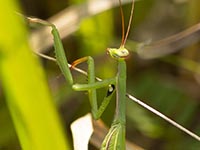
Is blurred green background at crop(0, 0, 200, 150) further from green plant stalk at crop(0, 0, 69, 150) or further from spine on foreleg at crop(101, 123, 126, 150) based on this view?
green plant stalk at crop(0, 0, 69, 150)

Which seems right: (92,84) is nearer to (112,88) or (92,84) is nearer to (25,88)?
(112,88)

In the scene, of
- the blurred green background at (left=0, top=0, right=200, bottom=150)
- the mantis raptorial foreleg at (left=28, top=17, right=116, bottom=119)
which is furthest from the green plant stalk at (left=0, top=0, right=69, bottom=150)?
the blurred green background at (left=0, top=0, right=200, bottom=150)

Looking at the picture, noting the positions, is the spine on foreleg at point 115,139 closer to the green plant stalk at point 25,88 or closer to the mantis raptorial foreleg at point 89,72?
the mantis raptorial foreleg at point 89,72

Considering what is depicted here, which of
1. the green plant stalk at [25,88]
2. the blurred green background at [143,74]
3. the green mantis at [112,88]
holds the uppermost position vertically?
the green plant stalk at [25,88]

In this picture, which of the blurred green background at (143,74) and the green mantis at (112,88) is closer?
the green mantis at (112,88)

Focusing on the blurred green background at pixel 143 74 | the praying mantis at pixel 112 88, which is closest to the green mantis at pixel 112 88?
the praying mantis at pixel 112 88

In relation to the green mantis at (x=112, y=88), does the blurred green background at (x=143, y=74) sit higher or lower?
lower

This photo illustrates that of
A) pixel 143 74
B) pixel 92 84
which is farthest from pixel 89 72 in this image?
pixel 143 74
